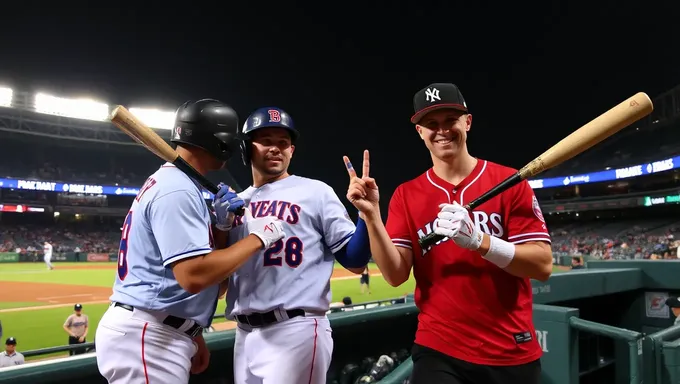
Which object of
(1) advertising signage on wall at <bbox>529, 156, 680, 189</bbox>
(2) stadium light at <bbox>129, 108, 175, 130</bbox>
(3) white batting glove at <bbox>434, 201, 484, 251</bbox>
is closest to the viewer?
(3) white batting glove at <bbox>434, 201, 484, 251</bbox>

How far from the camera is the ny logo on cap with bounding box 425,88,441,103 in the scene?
2111 mm

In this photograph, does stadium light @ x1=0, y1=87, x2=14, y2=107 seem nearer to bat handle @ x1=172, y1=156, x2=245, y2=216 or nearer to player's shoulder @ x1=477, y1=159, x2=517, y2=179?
bat handle @ x1=172, y1=156, x2=245, y2=216

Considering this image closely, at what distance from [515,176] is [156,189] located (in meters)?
1.54

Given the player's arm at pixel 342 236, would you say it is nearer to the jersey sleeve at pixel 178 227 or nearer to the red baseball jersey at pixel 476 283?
the red baseball jersey at pixel 476 283

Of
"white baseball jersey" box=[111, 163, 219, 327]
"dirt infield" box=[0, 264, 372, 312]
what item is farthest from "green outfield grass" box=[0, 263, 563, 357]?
"white baseball jersey" box=[111, 163, 219, 327]

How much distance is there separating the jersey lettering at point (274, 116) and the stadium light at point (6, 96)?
139ft

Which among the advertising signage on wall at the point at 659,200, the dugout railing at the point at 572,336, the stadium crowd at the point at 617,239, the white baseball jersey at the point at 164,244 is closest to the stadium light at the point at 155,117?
the stadium crowd at the point at 617,239

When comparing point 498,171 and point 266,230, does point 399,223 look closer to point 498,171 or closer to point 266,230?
point 498,171

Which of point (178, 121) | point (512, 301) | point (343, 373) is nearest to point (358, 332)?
point (343, 373)

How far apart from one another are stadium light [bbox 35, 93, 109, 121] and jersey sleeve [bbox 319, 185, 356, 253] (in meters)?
40.9

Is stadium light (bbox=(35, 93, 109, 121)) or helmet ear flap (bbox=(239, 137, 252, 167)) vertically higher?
stadium light (bbox=(35, 93, 109, 121))

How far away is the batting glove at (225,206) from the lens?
2.10 meters

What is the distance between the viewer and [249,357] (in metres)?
2.17

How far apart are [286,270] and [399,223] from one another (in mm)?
594
